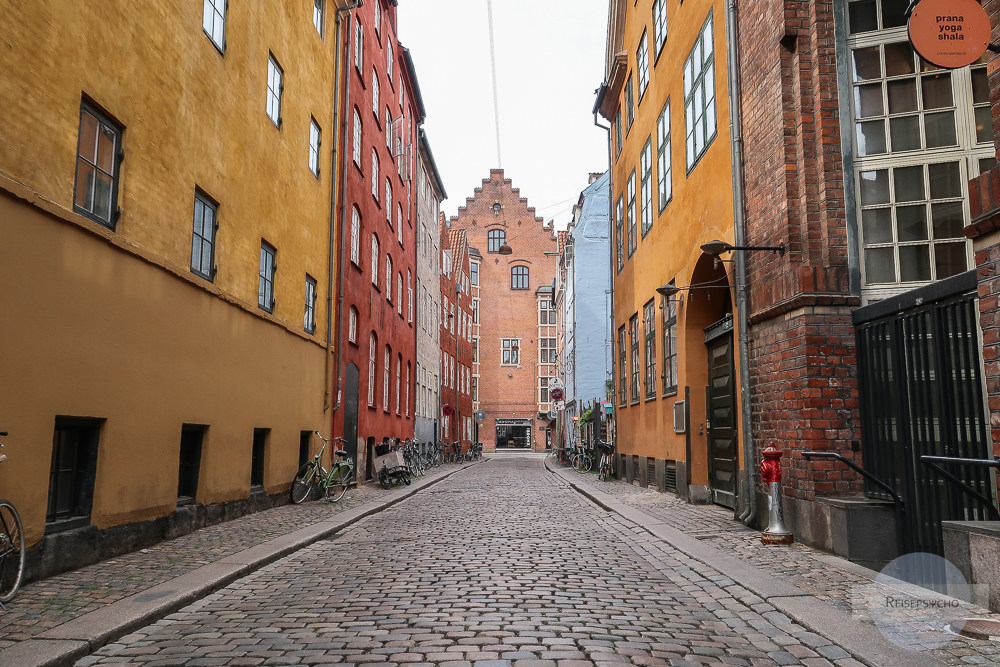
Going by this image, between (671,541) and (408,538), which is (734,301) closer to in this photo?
(671,541)

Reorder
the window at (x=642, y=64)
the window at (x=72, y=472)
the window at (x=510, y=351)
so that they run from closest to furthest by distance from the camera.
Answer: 1. the window at (x=72, y=472)
2. the window at (x=642, y=64)
3. the window at (x=510, y=351)

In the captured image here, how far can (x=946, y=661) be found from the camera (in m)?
4.13

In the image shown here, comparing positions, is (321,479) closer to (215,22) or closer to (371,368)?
(371,368)

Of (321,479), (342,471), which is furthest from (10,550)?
(342,471)

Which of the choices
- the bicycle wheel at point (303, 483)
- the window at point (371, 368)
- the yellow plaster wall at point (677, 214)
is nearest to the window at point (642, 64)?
the yellow plaster wall at point (677, 214)

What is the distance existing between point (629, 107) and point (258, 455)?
482 inches

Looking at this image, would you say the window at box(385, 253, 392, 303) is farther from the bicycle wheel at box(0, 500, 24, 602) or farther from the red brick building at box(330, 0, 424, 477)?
the bicycle wheel at box(0, 500, 24, 602)

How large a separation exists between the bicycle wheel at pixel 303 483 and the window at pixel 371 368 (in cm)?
658

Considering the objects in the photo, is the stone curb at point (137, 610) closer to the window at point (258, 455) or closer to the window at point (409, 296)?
the window at point (258, 455)

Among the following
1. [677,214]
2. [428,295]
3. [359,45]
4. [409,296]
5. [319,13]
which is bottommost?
[677,214]

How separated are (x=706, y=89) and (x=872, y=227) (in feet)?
15.1

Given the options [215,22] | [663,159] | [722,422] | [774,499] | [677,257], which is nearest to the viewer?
[774,499]

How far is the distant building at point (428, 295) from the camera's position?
3198 centimetres

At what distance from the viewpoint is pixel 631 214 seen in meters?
19.2
